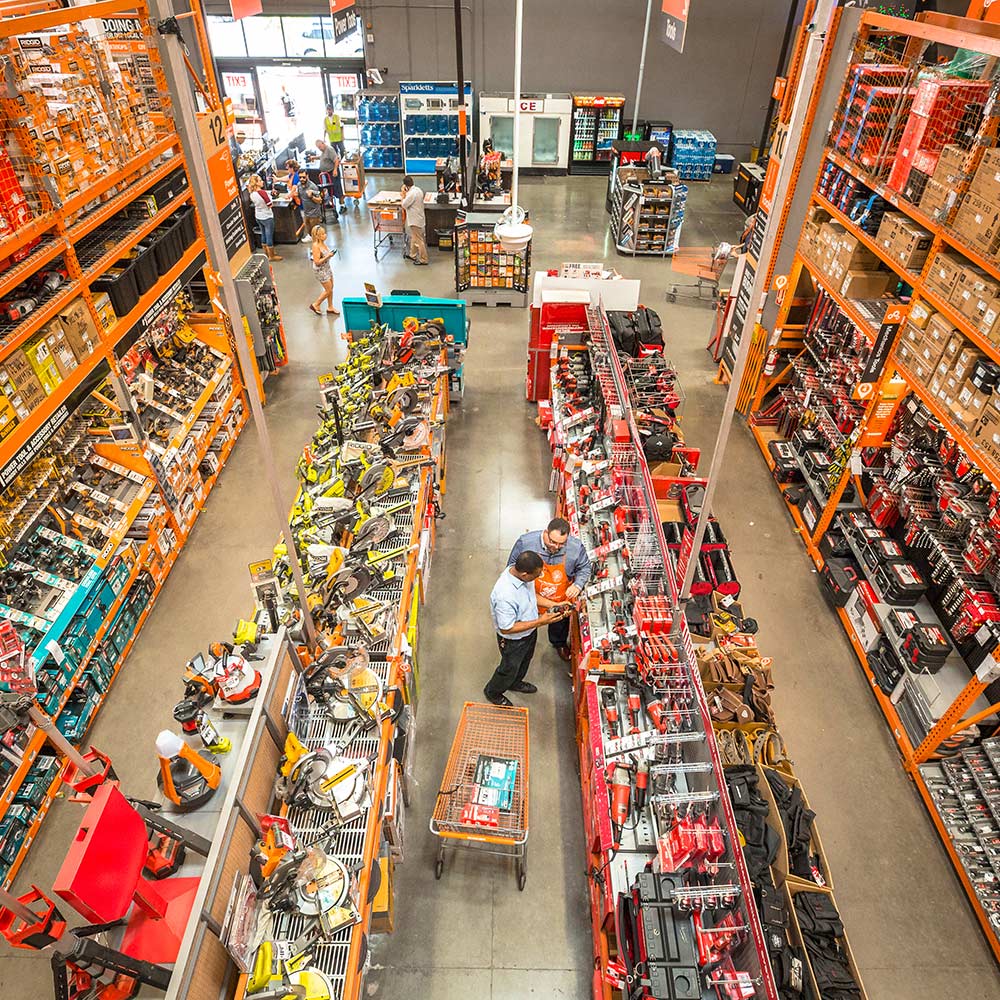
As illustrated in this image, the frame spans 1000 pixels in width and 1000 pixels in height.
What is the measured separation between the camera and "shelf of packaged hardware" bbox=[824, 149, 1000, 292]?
16.9 feet

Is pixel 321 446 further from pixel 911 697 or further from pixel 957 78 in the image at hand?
pixel 957 78

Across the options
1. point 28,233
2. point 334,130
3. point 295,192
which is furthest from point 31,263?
point 334,130

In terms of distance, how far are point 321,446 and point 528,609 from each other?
9.60 feet

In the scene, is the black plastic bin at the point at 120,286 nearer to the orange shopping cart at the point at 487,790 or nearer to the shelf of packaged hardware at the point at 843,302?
the orange shopping cart at the point at 487,790

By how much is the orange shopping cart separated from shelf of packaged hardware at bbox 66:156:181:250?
5155mm

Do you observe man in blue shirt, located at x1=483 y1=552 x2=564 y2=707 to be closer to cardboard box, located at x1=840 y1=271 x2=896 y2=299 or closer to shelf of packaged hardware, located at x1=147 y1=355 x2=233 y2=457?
shelf of packaged hardware, located at x1=147 y1=355 x2=233 y2=457

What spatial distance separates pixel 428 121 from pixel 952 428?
15.9 meters

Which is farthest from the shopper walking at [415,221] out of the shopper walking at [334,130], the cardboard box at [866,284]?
the cardboard box at [866,284]

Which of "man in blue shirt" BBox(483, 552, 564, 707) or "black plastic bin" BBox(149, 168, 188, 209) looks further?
"black plastic bin" BBox(149, 168, 188, 209)

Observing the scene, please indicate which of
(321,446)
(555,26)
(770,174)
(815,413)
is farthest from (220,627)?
(555,26)

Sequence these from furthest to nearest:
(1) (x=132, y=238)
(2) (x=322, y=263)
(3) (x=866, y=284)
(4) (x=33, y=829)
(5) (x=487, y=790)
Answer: (2) (x=322, y=263), (3) (x=866, y=284), (1) (x=132, y=238), (4) (x=33, y=829), (5) (x=487, y=790)

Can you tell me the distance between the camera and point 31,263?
5.15 meters

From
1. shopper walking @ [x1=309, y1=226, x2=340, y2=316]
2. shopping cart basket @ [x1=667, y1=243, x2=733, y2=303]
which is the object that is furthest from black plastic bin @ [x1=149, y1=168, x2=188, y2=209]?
shopping cart basket @ [x1=667, y1=243, x2=733, y2=303]

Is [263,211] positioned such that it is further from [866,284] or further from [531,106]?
[866,284]
